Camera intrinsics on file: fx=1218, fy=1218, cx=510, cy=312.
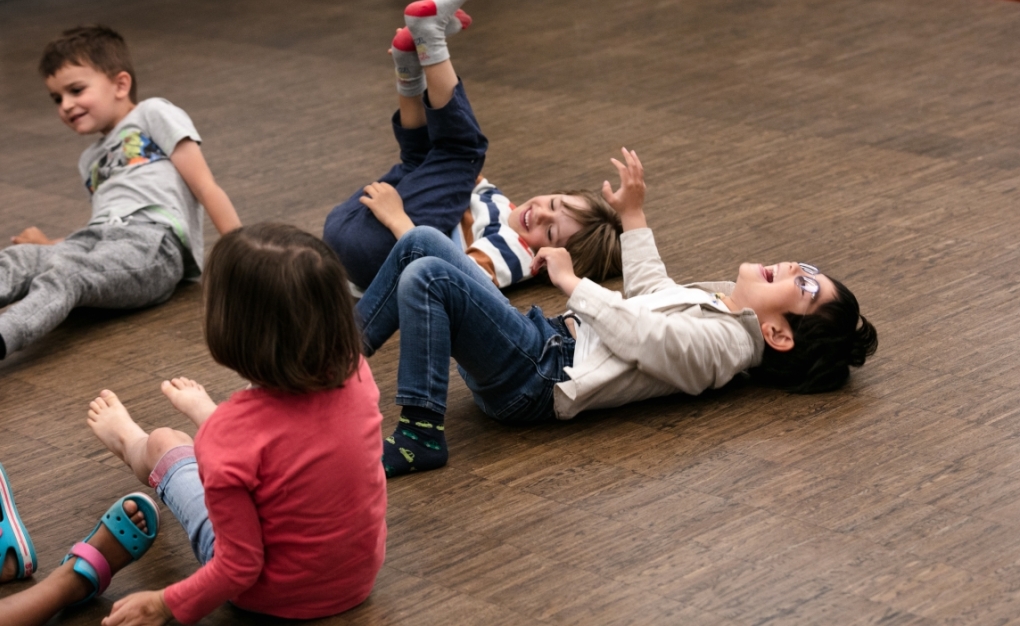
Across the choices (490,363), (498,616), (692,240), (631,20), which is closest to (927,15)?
(631,20)

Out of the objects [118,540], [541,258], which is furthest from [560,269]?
[118,540]

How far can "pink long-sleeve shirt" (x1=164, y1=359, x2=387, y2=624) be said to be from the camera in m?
1.43

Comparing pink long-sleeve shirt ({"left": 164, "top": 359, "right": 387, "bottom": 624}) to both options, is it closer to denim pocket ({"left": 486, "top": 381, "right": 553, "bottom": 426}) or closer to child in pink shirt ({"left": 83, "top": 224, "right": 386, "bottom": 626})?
child in pink shirt ({"left": 83, "top": 224, "right": 386, "bottom": 626})

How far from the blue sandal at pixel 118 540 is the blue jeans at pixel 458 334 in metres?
0.44

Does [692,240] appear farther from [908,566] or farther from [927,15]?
[927,15]

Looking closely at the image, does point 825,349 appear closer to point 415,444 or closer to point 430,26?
point 415,444

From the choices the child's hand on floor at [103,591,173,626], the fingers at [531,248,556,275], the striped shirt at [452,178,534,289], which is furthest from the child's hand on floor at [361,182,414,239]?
the child's hand on floor at [103,591,173,626]

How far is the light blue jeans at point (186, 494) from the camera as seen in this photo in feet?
5.22

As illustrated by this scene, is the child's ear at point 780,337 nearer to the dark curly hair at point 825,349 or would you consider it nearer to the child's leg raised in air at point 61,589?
the dark curly hair at point 825,349

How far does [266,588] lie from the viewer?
1513mm

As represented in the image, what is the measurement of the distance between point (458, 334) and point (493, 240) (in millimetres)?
697

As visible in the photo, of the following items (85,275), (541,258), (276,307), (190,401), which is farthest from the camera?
(85,275)

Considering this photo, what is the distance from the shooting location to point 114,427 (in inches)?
73.7

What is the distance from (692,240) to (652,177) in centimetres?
50
